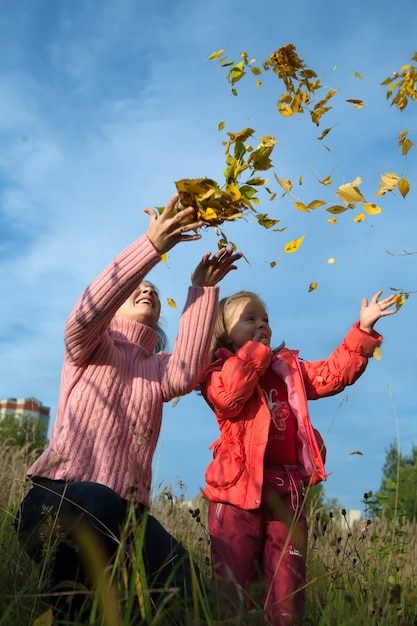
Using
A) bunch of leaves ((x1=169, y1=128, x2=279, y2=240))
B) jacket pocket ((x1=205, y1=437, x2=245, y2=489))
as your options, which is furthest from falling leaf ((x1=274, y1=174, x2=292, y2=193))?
jacket pocket ((x1=205, y1=437, x2=245, y2=489))

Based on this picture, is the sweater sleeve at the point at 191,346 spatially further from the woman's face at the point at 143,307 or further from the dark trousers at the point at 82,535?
the dark trousers at the point at 82,535

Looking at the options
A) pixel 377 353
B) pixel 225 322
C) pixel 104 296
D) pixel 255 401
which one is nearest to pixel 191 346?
pixel 104 296

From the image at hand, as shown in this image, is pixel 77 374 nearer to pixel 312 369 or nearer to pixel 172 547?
pixel 172 547

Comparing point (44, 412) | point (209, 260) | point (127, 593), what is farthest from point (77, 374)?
point (44, 412)

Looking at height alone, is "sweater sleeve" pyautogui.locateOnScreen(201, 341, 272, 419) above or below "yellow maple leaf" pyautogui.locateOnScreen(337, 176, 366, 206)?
below

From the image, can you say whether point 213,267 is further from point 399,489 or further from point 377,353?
point 399,489

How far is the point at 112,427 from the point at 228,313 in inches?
42.6

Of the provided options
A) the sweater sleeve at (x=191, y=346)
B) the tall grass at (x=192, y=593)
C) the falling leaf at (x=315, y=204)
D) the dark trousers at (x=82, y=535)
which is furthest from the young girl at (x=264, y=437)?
the falling leaf at (x=315, y=204)

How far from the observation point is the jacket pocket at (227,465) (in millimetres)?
2939

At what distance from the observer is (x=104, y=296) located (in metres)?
2.52

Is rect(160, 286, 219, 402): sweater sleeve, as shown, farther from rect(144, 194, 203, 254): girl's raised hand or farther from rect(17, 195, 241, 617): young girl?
rect(144, 194, 203, 254): girl's raised hand

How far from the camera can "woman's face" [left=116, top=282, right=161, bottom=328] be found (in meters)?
2.93

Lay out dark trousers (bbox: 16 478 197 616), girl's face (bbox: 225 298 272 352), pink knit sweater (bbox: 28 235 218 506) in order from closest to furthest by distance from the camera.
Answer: dark trousers (bbox: 16 478 197 616) < pink knit sweater (bbox: 28 235 218 506) < girl's face (bbox: 225 298 272 352)

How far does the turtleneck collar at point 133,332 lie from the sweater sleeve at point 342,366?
86 centimetres
